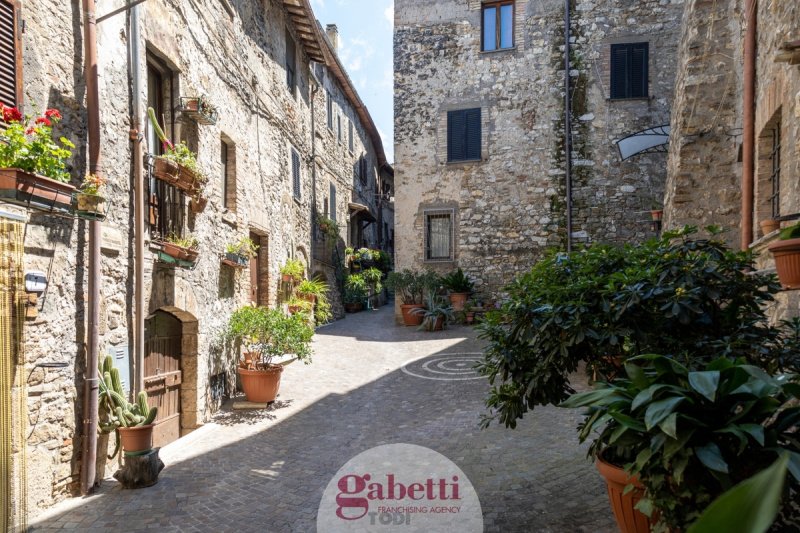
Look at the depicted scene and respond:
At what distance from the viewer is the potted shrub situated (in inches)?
259

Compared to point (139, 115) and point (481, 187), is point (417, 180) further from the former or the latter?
point (139, 115)

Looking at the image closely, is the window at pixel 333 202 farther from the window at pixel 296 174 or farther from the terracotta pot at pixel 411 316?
the terracotta pot at pixel 411 316

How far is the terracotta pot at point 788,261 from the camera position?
8.69ft

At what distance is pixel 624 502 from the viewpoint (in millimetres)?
2416

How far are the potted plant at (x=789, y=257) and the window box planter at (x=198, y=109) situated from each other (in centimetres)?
596

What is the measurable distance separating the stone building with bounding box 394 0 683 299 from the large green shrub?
30.4ft

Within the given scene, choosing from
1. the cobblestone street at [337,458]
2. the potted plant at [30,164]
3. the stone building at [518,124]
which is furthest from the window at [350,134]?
the potted plant at [30,164]

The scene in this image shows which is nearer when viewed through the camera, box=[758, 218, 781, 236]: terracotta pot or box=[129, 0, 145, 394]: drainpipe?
box=[758, 218, 781, 236]: terracotta pot

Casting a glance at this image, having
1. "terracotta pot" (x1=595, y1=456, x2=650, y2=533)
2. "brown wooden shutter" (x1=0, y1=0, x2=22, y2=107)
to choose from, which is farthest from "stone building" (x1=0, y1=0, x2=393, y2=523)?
"terracotta pot" (x1=595, y1=456, x2=650, y2=533)

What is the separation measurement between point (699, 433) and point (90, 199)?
4.46 metres

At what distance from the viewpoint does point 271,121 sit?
9.41 m

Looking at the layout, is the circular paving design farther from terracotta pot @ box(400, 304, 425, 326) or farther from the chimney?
the chimney

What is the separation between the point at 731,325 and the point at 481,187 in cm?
1011

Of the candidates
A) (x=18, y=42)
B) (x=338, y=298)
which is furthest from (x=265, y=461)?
(x=338, y=298)
